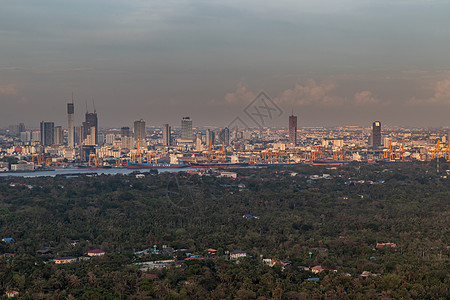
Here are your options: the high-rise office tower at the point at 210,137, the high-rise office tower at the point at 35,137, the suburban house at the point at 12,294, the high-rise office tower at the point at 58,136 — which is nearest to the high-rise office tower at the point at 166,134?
the high-rise office tower at the point at 210,137

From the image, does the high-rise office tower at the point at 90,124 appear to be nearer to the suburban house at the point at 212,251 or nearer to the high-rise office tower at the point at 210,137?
the high-rise office tower at the point at 210,137

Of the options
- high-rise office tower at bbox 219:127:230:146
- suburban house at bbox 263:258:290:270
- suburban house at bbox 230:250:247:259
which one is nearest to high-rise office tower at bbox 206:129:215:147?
high-rise office tower at bbox 219:127:230:146

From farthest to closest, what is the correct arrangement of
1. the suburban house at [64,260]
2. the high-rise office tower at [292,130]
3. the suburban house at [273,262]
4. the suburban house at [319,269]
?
1. the high-rise office tower at [292,130]
2. the suburban house at [64,260]
3. the suburban house at [273,262]
4. the suburban house at [319,269]

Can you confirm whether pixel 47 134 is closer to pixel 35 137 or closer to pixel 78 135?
pixel 78 135

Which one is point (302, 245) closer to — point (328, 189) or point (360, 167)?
point (328, 189)

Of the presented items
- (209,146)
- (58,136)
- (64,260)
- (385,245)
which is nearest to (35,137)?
(58,136)

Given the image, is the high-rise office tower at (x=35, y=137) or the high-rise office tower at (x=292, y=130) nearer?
the high-rise office tower at (x=292, y=130)
